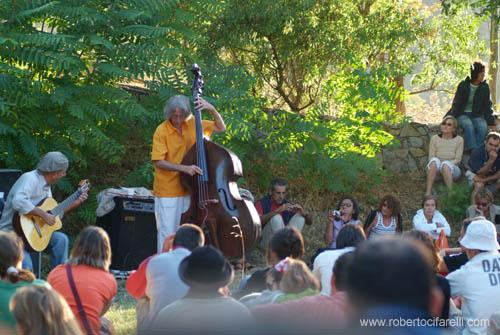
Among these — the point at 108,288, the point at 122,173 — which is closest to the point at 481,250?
the point at 108,288

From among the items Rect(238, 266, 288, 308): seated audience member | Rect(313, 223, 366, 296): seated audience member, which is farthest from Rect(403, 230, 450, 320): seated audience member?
Rect(238, 266, 288, 308): seated audience member

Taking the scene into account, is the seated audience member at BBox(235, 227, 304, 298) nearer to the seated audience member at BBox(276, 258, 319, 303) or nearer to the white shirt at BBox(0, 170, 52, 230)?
the seated audience member at BBox(276, 258, 319, 303)

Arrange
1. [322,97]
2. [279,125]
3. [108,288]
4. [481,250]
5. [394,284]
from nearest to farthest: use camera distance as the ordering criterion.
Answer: [394,284] → [108,288] → [481,250] → [279,125] → [322,97]

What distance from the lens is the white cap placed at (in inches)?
259

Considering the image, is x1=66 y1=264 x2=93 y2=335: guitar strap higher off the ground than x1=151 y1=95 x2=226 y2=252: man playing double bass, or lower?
lower

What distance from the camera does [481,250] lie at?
662cm

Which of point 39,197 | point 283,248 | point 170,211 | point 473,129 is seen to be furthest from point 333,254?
point 473,129

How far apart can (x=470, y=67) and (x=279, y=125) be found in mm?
3869

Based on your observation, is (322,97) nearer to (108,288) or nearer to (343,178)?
(343,178)

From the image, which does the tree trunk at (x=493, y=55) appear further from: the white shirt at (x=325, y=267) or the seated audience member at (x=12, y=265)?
the seated audience member at (x=12, y=265)

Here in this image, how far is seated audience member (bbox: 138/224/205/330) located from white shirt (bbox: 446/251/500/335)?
1.77 meters

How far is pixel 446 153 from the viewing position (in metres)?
12.7

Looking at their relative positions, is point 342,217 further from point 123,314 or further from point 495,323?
point 495,323

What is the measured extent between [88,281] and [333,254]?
1.68 metres
